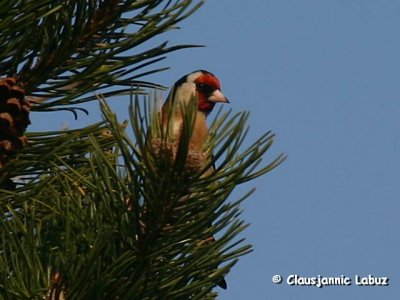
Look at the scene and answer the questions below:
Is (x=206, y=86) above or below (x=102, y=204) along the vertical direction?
above

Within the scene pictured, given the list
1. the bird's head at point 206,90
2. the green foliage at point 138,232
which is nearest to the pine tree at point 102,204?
the green foliage at point 138,232

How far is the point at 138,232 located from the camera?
252cm

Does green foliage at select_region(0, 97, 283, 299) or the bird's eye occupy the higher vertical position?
the bird's eye

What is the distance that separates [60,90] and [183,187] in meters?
0.98

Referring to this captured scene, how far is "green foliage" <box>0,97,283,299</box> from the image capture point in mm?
2385

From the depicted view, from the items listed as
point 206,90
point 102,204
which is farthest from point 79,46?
point 206,90

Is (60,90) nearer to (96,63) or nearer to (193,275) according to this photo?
(96,63)

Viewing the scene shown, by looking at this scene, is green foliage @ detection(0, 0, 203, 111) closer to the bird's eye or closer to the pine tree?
the pine tree

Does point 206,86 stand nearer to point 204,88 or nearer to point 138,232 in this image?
point 204,88

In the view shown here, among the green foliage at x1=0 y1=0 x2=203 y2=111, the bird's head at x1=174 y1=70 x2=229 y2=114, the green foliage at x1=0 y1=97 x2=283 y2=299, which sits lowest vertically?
the green foliage at x1=0 y1=97 x2=283 y2=299

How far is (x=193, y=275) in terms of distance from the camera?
2643 millimetres

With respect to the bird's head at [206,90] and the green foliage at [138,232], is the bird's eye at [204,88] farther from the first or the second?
the green foliage at [138,232]

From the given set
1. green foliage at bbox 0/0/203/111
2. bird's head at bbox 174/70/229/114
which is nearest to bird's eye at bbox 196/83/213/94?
bird's head at bbox 174/70/229/114

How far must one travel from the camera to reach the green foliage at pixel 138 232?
238 cm
